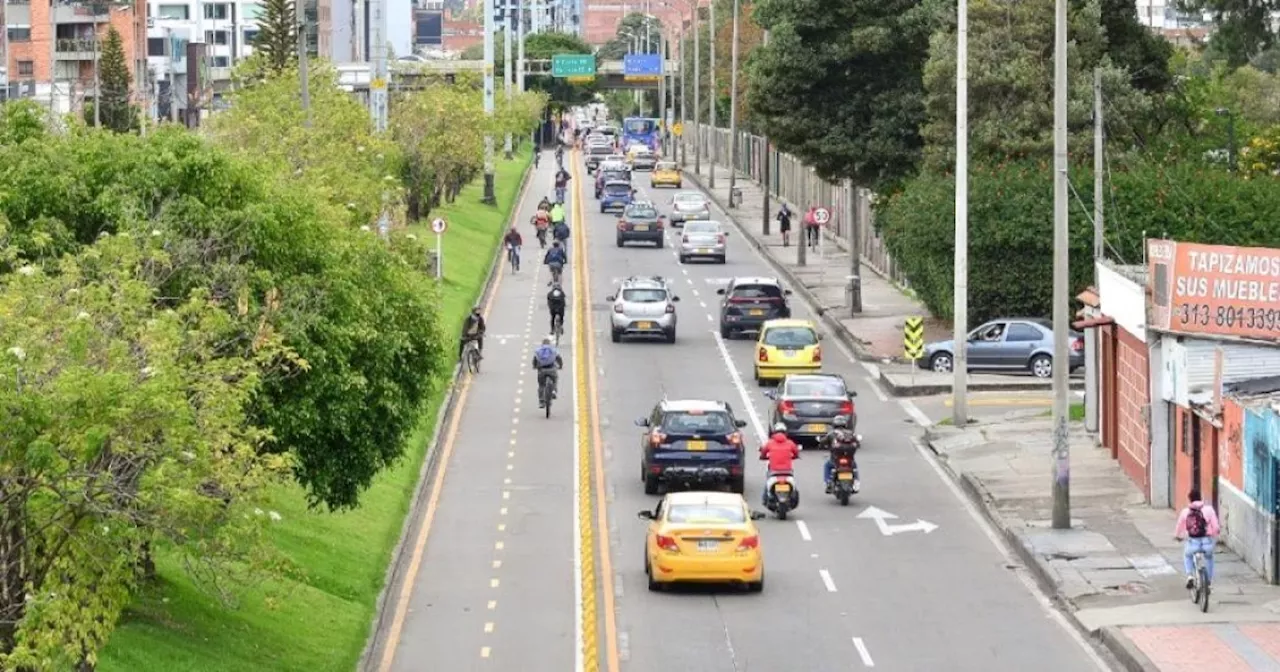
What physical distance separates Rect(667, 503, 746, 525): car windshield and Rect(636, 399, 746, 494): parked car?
7.23m

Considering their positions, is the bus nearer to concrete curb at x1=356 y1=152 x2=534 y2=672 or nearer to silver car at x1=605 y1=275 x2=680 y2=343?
silver car at x1=605 y1=275 x2=680 y2=343

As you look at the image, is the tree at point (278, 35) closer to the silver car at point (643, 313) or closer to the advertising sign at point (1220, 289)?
the silver car at point (643, 313)

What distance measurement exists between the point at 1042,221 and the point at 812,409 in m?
14.9

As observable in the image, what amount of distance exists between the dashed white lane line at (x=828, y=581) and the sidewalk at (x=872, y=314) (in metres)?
19.1

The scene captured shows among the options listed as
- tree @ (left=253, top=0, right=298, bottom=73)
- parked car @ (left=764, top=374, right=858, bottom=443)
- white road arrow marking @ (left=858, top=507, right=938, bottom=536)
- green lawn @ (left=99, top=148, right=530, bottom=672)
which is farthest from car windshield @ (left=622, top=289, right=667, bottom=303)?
white road arrow marking @ (left=858, top=507, right=938, bottom=536)

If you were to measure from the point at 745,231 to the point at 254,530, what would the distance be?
255ft

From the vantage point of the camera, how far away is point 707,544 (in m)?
30.0

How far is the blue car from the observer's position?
105688mm

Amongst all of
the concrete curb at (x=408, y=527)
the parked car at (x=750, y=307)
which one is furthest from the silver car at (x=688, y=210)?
the concrete curb at (x=408, y=527)

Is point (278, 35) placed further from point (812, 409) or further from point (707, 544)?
point (707, 544)

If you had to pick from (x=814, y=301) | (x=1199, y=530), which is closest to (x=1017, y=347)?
(x=814, y=301)

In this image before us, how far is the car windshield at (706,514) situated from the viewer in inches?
1182

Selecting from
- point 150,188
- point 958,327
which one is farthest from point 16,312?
point 958,327

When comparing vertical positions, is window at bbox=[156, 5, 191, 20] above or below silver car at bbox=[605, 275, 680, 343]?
above
